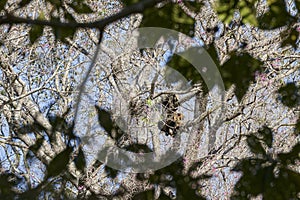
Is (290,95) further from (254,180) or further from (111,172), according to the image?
(111,172)

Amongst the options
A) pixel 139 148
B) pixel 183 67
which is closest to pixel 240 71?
pixel 183 67

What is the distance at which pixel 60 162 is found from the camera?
0.68 m

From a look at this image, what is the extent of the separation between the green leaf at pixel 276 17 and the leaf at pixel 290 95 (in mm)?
90

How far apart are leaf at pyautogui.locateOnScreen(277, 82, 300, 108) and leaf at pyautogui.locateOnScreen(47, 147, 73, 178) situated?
31 centimetres

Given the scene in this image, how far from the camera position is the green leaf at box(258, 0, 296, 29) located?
2.48 ft

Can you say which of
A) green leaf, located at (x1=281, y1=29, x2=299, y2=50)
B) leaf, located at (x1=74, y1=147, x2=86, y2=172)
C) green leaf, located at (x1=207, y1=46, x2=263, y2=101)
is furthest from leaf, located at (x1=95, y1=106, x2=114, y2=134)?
green leaf, located at (x1=281, y1=29, x2=299, y2=50)

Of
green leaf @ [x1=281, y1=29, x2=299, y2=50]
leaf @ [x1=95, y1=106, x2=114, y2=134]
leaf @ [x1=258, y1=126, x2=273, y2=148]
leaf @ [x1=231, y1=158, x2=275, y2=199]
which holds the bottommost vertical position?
leaf @ [x1=231, y1=158, x2=275, y2=199]

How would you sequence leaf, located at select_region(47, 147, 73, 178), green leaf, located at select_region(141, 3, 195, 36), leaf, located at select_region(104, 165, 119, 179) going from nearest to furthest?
leaf, located at select_region(47, 147, 73, 178)
green leaf, located at select_region(141, 3, 195, 36)
leaf, located at select_region(104, 165, 119, 179)

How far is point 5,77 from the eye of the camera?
168 inches

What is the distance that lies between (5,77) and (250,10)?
3657 millimetres

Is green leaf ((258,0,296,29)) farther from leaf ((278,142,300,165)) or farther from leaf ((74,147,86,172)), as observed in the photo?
leaf ((74,147,86,172))

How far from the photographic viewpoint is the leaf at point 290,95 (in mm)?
769

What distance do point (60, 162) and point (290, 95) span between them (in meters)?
0.33

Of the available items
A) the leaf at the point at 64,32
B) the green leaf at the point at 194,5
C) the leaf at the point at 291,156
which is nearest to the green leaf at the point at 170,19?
the green leaf at the point at 194,5
